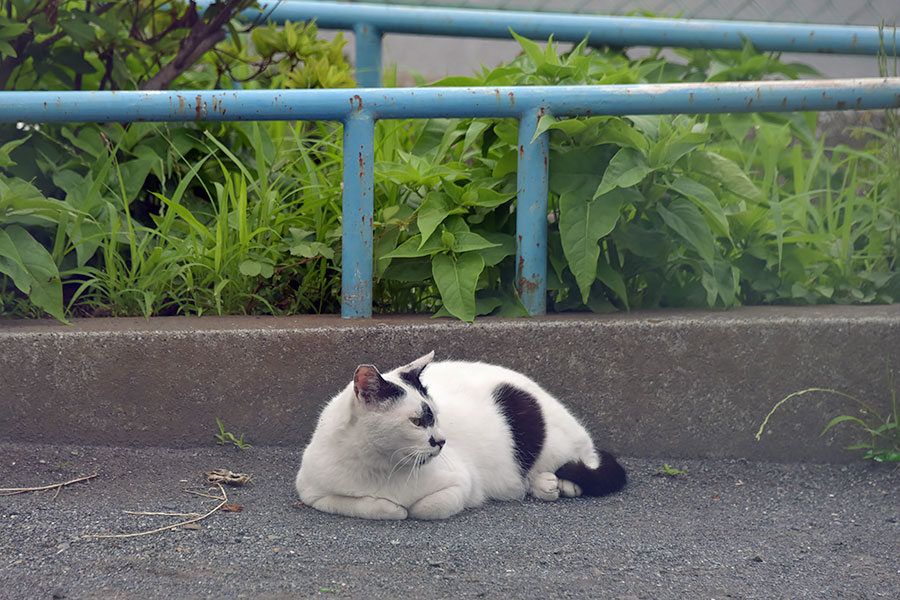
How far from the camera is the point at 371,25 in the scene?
167 inches

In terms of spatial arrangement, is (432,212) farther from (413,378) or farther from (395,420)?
(395,420)

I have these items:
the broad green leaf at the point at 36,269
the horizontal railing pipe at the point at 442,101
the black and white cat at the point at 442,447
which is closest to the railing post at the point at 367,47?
the horizontal railing pipe at the point at 442,101

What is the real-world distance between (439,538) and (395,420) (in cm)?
32

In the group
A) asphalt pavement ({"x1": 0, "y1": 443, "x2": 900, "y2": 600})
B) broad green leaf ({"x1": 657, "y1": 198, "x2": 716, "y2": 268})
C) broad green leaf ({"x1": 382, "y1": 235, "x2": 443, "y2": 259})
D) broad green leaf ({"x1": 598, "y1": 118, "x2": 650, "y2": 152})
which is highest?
broad green leaf ({"x1": 598, "y1": 118, "x2": 650, "y2": 152})

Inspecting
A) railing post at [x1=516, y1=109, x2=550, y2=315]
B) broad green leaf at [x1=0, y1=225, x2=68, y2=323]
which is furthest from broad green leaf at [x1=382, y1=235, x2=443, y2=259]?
broad green leaf at [x1=0, y1=225, x2=68, y2=323]

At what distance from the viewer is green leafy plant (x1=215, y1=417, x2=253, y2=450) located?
2.67m

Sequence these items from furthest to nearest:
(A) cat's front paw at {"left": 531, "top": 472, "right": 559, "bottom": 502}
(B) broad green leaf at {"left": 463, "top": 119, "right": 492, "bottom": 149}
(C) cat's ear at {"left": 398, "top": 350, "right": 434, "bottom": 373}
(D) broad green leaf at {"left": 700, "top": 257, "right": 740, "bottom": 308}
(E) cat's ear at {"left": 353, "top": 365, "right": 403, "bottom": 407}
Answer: (B) broad green leaf at {"left": 463, "top": 119, "right": 492, "bottom": 149} → (D) broad green leaf at {"left": 700, "top": 257, "right": 740, "bottom": 308} → (A) cat's front paw at {"left": 531, "top": 472, "right": 559, "bottom": 502} → (C) cat's ear at {"left": 398, "top": 350, "right": 434, "bottom": 373} → (E) cat's ear at {"left": 353, "top": 365, "right": 403, "bottom": 407}

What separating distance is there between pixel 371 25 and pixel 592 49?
114 cm

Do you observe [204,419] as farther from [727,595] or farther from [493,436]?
[727,595]

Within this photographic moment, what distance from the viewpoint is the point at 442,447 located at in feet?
7.74

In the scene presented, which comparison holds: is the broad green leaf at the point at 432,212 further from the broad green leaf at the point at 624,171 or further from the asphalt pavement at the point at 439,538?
the asphalt pavement at the point at 439,538

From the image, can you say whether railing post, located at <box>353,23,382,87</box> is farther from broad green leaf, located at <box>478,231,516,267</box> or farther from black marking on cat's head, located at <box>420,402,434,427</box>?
black marking on cat's head, located at <box>420,402,434,427</box>

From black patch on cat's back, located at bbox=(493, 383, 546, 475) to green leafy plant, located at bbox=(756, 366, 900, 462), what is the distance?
0.75m

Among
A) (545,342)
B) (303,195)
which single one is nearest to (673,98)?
(545,342)
